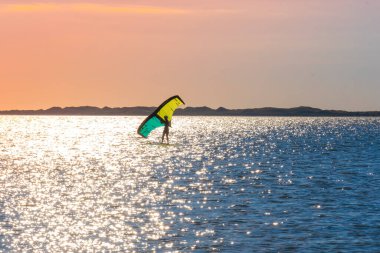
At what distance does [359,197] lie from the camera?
37.3 meters

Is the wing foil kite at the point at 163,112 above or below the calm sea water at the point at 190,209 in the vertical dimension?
above

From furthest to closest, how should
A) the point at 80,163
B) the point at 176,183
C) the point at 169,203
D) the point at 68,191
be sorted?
the point at 80,163 < the point at 176,183 < the point at 68,191 < the point at 169,203

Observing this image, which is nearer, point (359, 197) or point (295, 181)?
point (359, 197)

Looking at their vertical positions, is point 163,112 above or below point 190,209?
above

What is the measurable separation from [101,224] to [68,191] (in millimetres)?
11496

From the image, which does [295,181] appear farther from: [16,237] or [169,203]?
[16,237]

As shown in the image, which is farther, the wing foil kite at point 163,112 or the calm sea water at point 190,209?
the wing foil kite at point 163,112

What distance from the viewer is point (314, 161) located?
66.2m

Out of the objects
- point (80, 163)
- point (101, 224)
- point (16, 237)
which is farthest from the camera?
point (80, 163)

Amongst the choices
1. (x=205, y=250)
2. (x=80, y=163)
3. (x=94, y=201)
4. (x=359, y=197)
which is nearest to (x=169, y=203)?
(x=94, y=201)

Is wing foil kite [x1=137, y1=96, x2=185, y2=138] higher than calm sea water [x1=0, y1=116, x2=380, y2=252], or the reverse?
wing foil kite [x1=137, y1=96, x2=185, y2=138]

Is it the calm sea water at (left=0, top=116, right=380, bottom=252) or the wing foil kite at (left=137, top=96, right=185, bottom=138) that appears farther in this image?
the wing foil kite at (left=137, top=96, right=185, bottom=138)

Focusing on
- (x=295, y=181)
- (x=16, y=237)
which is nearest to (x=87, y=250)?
(x=16, y=237)

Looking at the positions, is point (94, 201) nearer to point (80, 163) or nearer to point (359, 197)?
point (359, 197)
